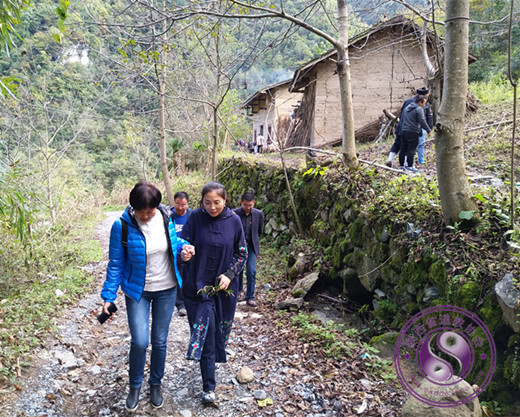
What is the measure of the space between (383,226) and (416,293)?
1.05m

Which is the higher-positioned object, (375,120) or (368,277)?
(375,120)

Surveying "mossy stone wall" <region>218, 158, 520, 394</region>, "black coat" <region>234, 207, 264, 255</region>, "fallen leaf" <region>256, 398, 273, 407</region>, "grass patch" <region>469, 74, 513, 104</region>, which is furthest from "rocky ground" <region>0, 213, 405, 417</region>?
"grass patch" <region>469, 74, 513, 104</region>

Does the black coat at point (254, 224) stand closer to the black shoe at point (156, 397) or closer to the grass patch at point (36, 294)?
the black shoe at point (156, 397)

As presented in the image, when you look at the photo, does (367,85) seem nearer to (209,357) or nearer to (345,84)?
(345,84)

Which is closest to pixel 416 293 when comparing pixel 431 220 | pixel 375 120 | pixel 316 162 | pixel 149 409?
pixel 431 220

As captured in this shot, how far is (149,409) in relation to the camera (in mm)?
2838

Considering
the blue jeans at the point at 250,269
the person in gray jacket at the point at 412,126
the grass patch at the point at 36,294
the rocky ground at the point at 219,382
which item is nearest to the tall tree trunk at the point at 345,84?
the person in gray jacket at the point at 412,126

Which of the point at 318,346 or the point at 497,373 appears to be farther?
the point at 318,346

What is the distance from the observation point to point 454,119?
3.34m

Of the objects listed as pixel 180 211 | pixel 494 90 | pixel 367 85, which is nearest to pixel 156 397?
pixel 180 211

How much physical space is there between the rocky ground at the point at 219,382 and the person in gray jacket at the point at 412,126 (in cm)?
482

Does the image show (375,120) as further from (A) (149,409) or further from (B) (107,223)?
(A) (149,409)

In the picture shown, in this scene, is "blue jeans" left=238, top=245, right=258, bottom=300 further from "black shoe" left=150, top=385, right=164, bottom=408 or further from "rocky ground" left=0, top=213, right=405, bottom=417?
"black shoe" left=150, top=385, right=164, bottom=408

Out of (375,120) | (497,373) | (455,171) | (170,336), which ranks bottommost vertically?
(170,336)
